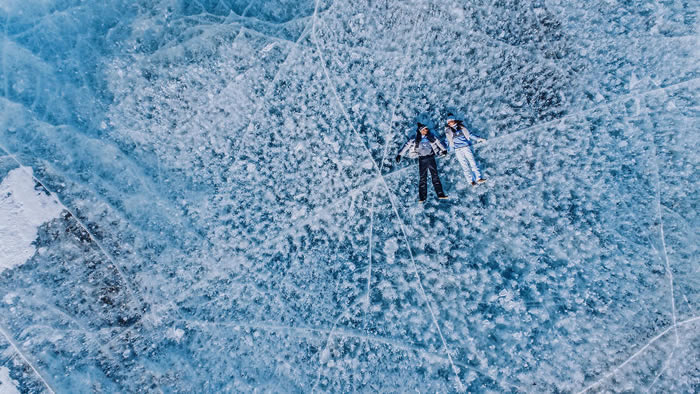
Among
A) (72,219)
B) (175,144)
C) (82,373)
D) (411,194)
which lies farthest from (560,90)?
(82,373)

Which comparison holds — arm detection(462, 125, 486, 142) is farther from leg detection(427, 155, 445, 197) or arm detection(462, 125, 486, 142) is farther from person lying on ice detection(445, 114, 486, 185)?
leg detection(427, 155, 445, 197)

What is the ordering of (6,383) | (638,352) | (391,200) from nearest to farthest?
(638,352) → (6,383) → (391,200)

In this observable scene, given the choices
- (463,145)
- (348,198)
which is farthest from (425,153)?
(348,198)

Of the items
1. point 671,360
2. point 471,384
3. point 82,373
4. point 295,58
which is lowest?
point 82,373

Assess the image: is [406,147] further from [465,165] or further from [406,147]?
[465,165]

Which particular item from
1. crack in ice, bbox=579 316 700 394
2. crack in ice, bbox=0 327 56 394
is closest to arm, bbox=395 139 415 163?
crack in ice, bbox=579 316 700 394

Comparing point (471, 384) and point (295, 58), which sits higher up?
point (295, 58)

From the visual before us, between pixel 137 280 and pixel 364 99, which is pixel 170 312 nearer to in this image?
pixel 137 280
